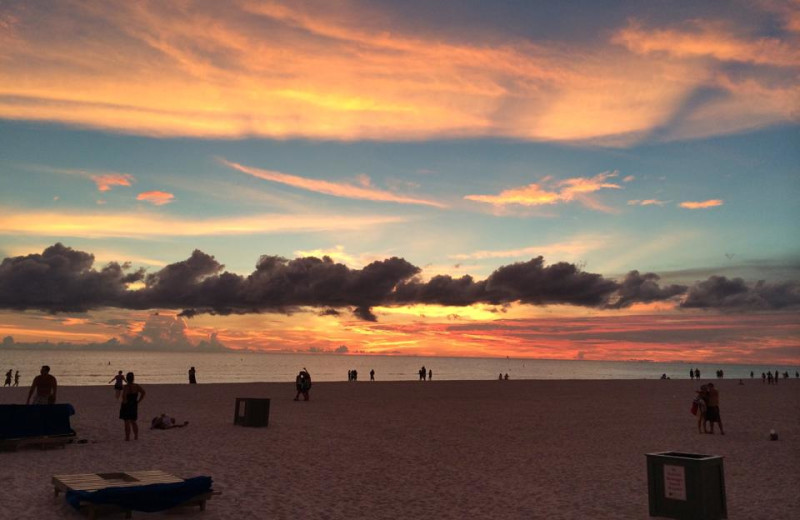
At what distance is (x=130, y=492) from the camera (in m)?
9.74

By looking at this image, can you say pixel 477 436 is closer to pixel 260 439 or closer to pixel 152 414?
pixel 260 439

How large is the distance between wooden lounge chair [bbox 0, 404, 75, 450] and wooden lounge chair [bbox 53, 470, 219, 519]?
19.4ft

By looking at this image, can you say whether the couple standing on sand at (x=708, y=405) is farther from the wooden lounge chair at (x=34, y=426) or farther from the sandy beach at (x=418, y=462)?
the wooden lounge chair at (x=34, y=426)

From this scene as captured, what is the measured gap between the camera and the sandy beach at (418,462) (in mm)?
11219

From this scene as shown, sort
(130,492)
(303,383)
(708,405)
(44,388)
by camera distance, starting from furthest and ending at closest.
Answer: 1. (303,383)
2. (708,405)
3. (44,388)
4. (130,492)

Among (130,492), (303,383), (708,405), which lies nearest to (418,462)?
(130,492)

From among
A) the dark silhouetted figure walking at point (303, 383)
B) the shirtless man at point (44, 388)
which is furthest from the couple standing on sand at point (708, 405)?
the shirtless man at point (44, 388)

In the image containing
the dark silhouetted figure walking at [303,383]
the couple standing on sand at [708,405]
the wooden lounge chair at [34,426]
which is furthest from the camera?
the dark silhouetted figure walking at [303,383]

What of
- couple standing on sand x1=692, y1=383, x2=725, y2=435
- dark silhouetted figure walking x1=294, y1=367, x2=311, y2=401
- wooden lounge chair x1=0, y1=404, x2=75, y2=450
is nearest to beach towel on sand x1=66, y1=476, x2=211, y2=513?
wooden lounge chair x1=0, y1=404, x2=75, y2=450

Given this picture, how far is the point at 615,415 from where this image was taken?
29922 millimetres

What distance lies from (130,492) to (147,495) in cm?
30

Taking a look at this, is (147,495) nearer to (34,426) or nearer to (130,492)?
(130,492)

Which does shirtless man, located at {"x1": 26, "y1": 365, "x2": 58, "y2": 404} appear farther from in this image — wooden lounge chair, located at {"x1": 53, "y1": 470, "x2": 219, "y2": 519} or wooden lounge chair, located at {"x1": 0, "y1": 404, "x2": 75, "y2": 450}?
wooden lounge chair, located at {"x1": 53, "y1": 470, "x2": 219, "y2": 519}

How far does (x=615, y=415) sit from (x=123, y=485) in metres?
24.7
